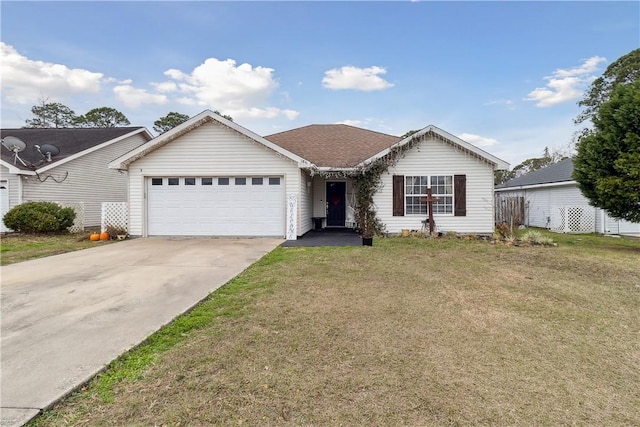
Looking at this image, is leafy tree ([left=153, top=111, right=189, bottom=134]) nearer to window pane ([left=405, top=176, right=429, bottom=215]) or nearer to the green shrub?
the green shrub

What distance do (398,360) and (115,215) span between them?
41.1 ft

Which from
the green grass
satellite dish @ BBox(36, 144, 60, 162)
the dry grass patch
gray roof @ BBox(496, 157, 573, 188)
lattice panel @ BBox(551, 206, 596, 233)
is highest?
satellite dish @ BBox(36, 144, 60, 162)

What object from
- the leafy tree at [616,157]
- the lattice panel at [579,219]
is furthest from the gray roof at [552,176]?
the leafy tree at [616,157]

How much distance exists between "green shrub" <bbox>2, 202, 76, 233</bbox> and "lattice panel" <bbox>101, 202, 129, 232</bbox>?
7.48ft

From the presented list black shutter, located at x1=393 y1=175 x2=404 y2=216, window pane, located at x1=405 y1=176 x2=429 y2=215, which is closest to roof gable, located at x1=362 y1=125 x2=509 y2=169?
black shutter, located at x1=393 y1=175 x2=404 y2=216

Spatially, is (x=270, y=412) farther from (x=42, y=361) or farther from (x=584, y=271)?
(x=584, y=271)

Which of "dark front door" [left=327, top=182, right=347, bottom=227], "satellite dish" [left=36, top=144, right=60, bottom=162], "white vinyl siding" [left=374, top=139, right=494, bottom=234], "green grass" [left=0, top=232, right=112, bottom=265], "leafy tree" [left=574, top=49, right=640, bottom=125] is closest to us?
"green grass" [left=0, top=232, right=112, bottom=265]

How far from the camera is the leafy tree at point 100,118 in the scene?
3344 centimetres

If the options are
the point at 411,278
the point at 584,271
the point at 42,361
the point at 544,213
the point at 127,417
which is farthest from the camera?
the point at 544,213

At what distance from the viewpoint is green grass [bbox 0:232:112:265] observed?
8.30m

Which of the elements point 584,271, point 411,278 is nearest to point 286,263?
point 411,278

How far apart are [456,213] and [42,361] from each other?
12.2 m

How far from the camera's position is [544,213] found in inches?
720

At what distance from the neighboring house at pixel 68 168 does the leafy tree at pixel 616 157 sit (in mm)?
19761
